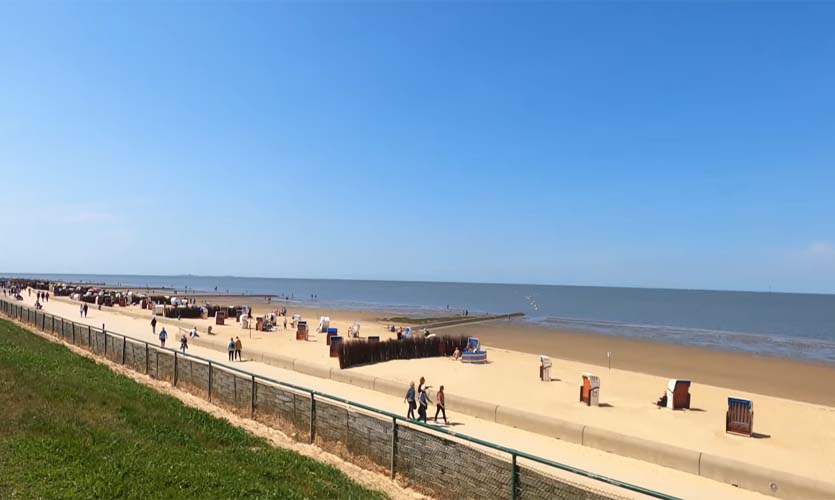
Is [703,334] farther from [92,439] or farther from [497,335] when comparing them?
[92,439]

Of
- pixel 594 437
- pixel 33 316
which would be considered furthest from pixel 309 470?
pixel 33 316

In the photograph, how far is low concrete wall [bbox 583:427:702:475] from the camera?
12.8m

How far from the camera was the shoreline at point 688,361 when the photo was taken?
31.4 m

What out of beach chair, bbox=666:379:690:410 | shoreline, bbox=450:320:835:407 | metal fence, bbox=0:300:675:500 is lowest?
shoreline, bbox=450:320:835:407

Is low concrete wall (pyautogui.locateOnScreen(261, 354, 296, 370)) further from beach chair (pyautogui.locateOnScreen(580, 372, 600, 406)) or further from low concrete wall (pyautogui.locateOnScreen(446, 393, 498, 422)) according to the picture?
beach chair (pyautogui.locateOnScreen(580, 372, 600, 406))

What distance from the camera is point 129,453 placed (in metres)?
9.69

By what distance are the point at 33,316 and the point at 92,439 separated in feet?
108

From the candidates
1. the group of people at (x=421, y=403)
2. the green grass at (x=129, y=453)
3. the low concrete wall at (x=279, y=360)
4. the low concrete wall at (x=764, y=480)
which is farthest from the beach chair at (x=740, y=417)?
the low concrete wall at (x=279, y=360)

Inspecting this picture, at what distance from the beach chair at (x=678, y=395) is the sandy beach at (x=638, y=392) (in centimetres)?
38

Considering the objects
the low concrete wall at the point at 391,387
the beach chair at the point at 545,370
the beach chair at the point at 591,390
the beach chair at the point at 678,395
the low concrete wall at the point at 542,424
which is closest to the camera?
the low concrete wall at the point at 542,424

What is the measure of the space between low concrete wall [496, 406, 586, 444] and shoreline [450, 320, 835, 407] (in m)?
14.8

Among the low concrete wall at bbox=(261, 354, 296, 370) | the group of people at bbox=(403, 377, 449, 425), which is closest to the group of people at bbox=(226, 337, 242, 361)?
the low concrete wall at bbox=(261, 354, 296, 370)

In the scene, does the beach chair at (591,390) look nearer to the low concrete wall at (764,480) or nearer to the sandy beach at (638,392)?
the sandy beach at (638,392)

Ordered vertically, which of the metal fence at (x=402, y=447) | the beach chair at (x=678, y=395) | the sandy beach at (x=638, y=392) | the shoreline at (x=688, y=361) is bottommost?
the shoreline at (x=688, y=361)
